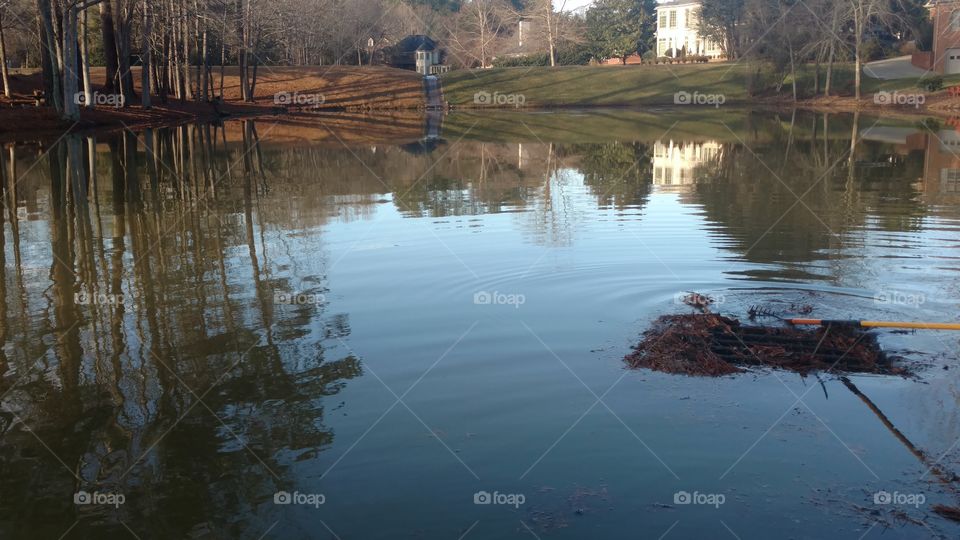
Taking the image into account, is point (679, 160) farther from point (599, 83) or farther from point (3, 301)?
point (599, 83)

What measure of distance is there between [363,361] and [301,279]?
11.0ft

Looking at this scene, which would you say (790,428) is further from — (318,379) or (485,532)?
(318,379)

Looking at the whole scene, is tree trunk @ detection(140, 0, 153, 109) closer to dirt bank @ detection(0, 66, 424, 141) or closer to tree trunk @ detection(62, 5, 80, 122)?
dirt bank @ detection(0, 66, 424, 141)

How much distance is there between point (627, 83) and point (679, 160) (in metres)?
42.5

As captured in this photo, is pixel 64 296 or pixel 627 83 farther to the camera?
pixel 627 83

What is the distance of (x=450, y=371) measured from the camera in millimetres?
8273

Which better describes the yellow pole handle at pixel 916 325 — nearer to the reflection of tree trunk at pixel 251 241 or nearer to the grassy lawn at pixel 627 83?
the reflection of tree trunk at pixel 251 241

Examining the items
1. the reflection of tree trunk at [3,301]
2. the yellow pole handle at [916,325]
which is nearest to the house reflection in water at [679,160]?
the yellow pole handle at [916,325]

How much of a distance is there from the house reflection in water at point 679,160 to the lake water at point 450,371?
2.11 metres

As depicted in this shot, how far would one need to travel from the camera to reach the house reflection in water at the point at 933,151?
1981cm

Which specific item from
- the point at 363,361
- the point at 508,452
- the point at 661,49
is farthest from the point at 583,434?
the point at 661,49

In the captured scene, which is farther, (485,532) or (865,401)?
(865,401)

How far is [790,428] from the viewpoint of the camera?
6.94m

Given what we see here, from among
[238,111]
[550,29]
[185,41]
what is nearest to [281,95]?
[238,111]
